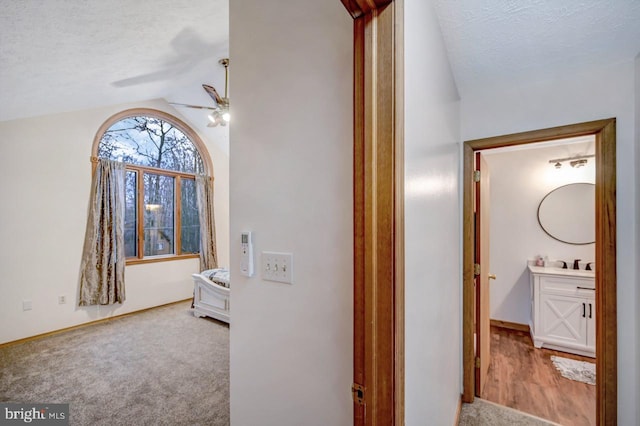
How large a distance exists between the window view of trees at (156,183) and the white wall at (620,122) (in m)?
4.85

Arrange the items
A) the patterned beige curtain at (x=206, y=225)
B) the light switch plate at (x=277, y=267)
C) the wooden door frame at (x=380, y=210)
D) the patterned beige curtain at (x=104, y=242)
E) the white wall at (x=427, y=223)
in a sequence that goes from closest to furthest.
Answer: the wooden door frame at (x=380, y=210)
the white wall at (x=427, y=223)
the light switch plate at (x=277, y=267)
the patterned beige curtain at (x=104, y=242)
the patterned beige curtain at (x=206, y=225)

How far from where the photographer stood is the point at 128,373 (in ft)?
8.54

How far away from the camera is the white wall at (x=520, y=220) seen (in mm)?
3506

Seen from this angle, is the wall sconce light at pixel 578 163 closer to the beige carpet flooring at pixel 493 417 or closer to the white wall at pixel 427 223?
the white wall at pixel 427 223

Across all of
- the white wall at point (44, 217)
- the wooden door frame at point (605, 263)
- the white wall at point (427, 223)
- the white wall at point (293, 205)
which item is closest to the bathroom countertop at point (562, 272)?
the wooden door frame at point (605, 263)

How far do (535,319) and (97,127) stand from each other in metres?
6.04

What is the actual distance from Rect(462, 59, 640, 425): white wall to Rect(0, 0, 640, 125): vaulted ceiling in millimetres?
113

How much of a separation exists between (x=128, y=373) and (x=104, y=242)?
2.05 metres

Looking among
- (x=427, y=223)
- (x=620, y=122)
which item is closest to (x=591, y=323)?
(x=620, y=122)

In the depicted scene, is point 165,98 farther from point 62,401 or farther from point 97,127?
point 62,401

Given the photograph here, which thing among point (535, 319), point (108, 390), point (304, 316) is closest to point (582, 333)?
point (535, 319)

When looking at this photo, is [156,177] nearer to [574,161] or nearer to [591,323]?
[574,161]

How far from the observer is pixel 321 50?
41.2 inches

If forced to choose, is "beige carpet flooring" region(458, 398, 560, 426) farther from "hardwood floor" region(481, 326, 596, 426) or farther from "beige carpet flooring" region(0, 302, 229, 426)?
"beige carpet flooring" region(0, 302, 229, 426)
